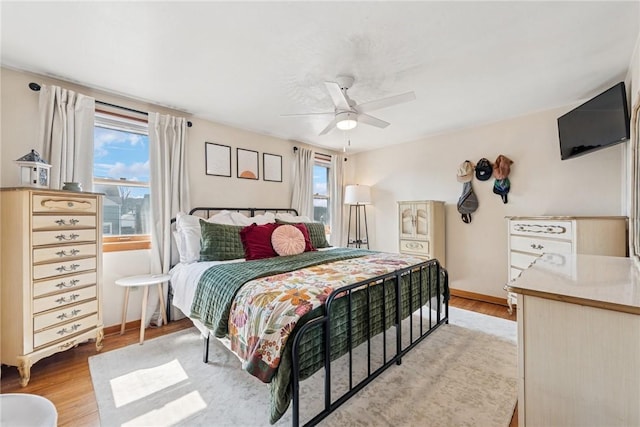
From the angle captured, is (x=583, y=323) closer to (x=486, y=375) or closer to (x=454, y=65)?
(x=486, y=375)

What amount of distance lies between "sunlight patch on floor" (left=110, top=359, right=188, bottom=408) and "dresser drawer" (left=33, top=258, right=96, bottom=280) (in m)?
0.89

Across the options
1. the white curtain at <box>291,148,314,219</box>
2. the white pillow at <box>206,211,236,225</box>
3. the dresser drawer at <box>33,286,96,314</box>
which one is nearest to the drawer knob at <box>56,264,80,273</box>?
the dresser drawer at <box>33,286,96,314</box>

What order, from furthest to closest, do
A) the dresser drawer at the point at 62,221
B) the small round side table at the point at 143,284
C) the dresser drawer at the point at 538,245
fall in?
the dresser drawer at the point at 538,245 → the small round side table at the point at 143,284 → the dresser drawer at the point at 62,221

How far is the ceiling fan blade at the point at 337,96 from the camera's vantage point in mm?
1942

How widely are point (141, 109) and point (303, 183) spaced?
2350mm

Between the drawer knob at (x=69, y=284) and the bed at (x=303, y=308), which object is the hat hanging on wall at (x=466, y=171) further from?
the drawer knob at (x=69, y=284)

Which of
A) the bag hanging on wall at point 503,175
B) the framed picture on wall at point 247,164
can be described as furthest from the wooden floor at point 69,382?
the bag hanging on wall at point 503,175

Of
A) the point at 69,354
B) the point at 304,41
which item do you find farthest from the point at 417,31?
the point at 69,354

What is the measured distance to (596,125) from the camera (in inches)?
94.3

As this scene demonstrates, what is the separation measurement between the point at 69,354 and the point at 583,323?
11.3ft

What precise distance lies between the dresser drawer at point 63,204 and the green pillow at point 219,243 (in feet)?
2.92

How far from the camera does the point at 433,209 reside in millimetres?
3822

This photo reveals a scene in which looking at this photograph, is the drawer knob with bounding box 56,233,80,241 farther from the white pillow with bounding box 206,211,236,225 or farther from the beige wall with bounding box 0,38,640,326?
the white pillow with bounding box 206,211,236,225

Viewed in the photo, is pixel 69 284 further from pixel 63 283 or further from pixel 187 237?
pixel 187 237
